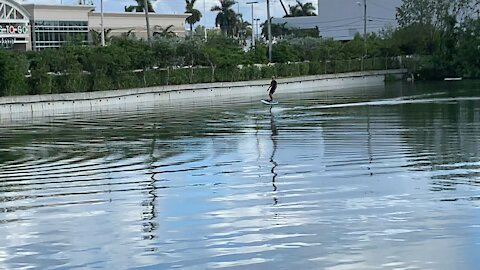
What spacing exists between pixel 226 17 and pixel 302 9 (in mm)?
16213

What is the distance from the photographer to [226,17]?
130 m

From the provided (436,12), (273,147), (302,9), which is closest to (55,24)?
(436,12)

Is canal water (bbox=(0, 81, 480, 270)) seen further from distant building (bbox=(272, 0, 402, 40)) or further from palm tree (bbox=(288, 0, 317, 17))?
palm tree (bbox=(288, 0, 317, 17))

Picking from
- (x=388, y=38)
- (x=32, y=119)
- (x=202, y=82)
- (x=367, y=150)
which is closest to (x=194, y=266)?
(x=367, y=150)

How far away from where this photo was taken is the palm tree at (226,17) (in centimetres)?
12783

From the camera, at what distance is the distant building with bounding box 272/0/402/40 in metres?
108

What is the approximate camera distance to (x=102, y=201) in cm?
1346

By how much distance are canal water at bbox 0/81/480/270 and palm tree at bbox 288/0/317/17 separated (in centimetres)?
11332

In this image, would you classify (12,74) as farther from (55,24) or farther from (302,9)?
(302,9)

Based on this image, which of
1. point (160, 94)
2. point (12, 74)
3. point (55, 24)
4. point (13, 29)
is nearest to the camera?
point (12, 74)

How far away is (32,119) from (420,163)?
78.7 ft

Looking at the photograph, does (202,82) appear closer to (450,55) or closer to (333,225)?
(450,55)

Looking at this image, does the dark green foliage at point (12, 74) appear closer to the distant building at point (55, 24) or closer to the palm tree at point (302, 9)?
the distant building at point (55, 24)

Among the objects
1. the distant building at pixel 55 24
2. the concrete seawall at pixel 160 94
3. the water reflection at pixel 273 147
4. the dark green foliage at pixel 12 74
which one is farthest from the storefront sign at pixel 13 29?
the water reflection at pixel 273 147
